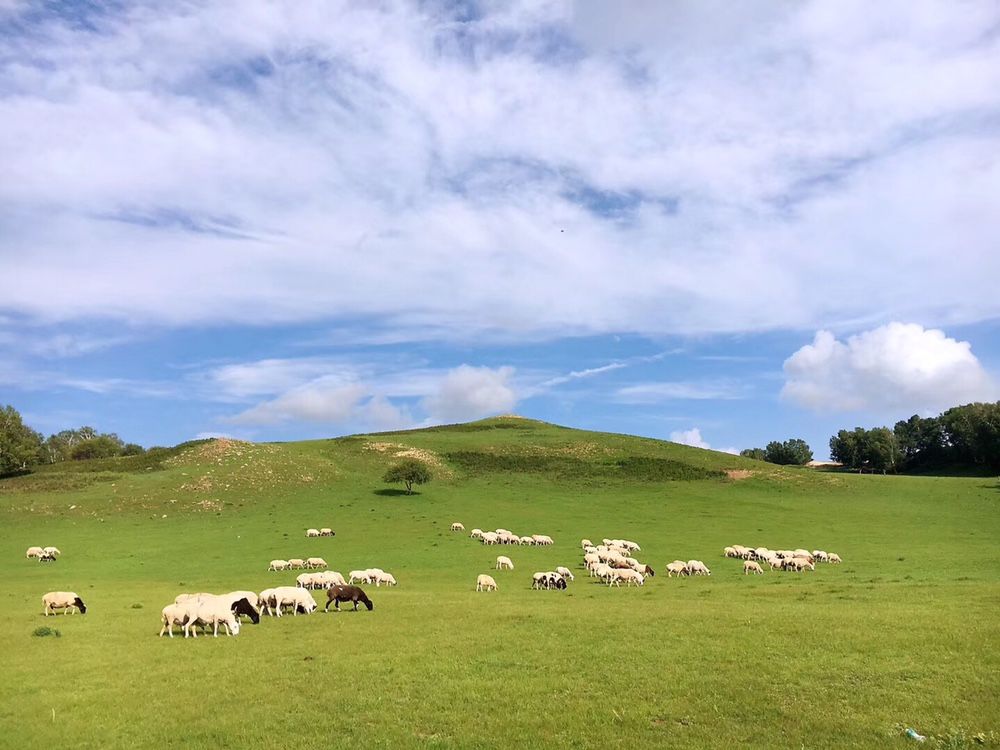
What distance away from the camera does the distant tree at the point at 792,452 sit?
17375 cm

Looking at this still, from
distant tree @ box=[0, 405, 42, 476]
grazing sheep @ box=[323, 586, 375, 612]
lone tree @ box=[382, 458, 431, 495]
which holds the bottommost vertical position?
grazing sheep @ box=[323, 586, 375, 612]

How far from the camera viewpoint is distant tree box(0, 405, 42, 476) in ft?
288

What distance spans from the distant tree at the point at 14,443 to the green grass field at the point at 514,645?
36.2 metres

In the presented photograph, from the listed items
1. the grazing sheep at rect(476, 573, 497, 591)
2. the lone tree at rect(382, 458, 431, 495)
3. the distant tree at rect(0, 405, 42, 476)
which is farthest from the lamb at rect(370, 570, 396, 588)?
the distant tree at rect(0, 405, 42, 476)

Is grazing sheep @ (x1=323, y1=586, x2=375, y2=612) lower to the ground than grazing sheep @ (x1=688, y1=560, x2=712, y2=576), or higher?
higher

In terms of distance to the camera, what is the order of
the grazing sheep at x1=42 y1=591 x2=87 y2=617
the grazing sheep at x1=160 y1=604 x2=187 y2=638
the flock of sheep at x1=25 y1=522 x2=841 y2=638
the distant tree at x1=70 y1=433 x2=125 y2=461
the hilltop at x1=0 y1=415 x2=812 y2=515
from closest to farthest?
the grazing sheep at x1=160 y1=604 x2=187 y2=638, the flock of sheep at x1=25 y1=522 x2=841 y2=638, the grazing sheep at x1=42 y1=591 x2=87 y2=617, the hilltop at x1=0 y1=415 x2=812 y2=515, the distant tree at x1=70 y1=433 x2=125 y2=461

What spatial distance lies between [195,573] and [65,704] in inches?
1038

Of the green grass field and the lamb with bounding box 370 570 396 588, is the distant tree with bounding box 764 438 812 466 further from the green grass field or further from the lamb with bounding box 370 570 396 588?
the lamb with bounding box 370 570 396 588

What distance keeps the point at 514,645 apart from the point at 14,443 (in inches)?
3782

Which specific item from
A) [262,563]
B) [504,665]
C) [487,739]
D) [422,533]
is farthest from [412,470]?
[487,739]

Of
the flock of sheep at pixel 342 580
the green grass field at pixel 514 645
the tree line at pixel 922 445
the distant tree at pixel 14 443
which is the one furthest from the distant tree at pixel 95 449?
the tree line at pixel 922 445

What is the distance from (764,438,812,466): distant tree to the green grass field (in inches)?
4714

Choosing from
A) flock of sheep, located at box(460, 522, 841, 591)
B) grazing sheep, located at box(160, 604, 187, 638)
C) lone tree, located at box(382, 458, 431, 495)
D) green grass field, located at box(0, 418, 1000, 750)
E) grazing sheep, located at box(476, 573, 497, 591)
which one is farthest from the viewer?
lone tree, located at box(382, 458, 431, 495)

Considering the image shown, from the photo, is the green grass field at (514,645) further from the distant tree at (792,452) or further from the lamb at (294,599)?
the distant tree at (792,452)
